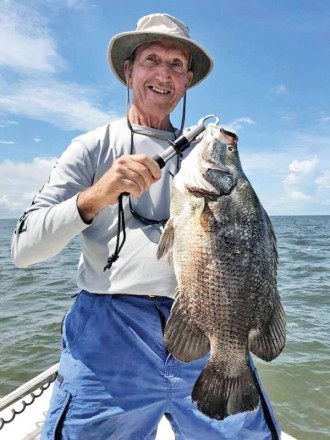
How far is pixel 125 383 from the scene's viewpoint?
250cm

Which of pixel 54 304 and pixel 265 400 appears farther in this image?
pixel 54 304

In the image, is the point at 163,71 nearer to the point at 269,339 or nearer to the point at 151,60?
the point at 151,60

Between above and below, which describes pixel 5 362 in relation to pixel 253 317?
below

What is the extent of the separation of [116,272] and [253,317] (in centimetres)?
92

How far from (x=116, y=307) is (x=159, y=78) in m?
1.55

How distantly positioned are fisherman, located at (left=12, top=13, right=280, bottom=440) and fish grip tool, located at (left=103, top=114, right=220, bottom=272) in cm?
5

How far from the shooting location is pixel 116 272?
2621 millimetres

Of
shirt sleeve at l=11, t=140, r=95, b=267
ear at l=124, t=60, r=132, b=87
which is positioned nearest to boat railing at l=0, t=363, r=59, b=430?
shirt sleeve at l=11, t=140, r=95, b=267

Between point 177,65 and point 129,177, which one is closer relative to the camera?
point 129,177

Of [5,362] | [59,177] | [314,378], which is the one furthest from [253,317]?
[5,362]

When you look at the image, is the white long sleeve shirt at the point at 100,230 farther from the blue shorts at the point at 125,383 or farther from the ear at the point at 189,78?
the ear at the point at 189,78

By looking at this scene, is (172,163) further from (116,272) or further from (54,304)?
(54,304)

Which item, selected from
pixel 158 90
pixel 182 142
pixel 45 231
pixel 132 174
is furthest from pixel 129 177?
pixel 158 90

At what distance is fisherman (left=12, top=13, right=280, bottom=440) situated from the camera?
244cm
